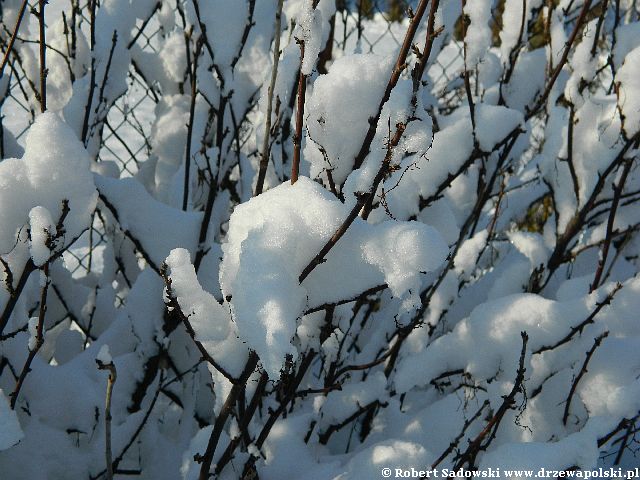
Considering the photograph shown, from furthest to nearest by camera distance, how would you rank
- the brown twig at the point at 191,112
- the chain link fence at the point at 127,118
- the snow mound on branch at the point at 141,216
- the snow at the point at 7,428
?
the chain link fence at the point at 127,118 → the brown twig at the point at 191,112 → the snow mound on branch at the point at 141,216 → the snow at the point at 7,428

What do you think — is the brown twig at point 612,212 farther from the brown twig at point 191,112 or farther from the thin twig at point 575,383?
the brown twig at point 191,112

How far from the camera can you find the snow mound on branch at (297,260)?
630 millimetres

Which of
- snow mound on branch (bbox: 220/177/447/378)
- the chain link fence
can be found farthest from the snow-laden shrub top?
the chain link fence

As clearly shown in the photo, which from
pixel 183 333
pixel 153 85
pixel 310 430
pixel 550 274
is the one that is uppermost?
pixel 153 85

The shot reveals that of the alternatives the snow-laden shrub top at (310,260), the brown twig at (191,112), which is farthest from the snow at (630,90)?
the brown twig at (191,112)

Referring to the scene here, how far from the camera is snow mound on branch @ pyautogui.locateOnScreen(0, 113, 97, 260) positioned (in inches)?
32.5

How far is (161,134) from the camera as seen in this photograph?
5.77ft

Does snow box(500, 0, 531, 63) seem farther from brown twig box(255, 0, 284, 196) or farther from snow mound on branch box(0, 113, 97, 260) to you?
snow mound on branch box(0, 113, 97, 260)

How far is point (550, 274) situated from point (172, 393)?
1.07 meters

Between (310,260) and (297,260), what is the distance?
16 mm

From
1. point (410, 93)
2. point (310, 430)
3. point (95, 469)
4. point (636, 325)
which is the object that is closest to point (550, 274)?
point (636, 325)

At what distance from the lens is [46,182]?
838 millimetres

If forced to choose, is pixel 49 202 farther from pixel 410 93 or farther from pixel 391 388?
pixel 391 388

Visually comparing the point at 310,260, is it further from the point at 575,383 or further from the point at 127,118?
the point at 127,118
